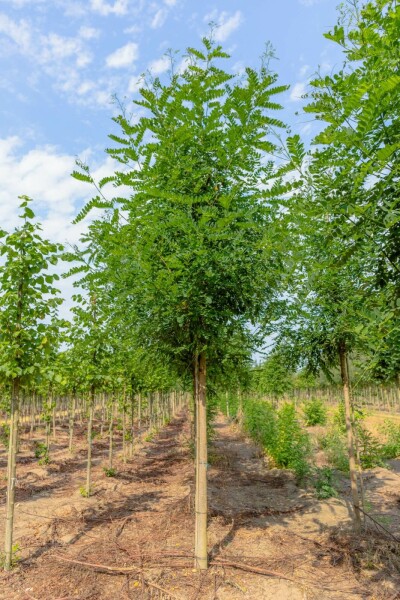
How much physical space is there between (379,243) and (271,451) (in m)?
12.2

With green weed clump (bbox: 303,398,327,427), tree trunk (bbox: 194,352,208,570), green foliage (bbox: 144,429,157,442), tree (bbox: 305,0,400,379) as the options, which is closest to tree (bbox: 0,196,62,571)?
tree trunk (bbox: 194,352,208,570)

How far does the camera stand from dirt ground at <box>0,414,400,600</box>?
15.1ft

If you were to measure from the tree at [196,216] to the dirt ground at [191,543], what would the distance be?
0.65 meters

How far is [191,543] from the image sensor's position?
19.7 feet

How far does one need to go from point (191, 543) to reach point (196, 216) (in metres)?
4.84

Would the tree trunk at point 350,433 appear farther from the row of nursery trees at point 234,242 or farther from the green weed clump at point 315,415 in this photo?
the green weed clump at point 315,415

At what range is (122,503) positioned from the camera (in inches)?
353

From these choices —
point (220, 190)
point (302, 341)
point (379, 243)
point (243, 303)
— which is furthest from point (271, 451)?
point (379, 243)

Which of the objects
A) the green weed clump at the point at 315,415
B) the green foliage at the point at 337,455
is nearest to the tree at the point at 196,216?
the green foliage at the point at 337,455

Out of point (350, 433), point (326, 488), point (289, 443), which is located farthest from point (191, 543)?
point (289, 443)

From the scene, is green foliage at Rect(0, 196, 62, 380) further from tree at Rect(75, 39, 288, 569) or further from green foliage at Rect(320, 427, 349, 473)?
green foliage at Rect(320, 427, 349, 473)

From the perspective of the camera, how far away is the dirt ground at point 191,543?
4613mm

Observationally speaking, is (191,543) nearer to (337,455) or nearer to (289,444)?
(289,444)

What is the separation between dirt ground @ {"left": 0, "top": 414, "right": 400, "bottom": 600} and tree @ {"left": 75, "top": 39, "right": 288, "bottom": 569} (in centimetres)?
65
